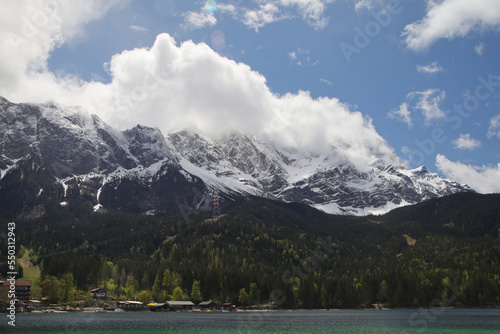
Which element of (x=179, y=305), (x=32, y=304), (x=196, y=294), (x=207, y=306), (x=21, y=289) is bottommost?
(x=207, y=306)

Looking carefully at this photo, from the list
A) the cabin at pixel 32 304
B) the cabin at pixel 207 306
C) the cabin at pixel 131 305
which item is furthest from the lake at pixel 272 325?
the cabin at pixel 207 306

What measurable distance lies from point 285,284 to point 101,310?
68.5m

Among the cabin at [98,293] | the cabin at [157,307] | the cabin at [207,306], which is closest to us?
the cabin at [157,307]

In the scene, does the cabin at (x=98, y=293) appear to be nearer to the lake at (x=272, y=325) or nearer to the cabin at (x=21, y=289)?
the cabin at (x=21, y=289)

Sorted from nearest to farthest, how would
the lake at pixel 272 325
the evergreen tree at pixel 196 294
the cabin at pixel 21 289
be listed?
the lake at pixel 272 325
the cabin at pixel 21 289
the evergreen tree at pixel 196 294

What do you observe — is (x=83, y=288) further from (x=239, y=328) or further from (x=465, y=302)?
(x=465, y=302)

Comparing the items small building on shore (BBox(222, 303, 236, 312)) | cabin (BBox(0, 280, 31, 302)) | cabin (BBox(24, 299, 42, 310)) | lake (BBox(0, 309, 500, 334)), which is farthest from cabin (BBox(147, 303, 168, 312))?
cabin (BBox(0, 280, 31, 302))

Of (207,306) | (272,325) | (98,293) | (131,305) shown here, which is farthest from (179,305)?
(272,325)

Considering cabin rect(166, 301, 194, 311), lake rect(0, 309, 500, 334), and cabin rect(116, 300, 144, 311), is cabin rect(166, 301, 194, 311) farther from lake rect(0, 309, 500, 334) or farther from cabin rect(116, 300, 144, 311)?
lake rect(0, 309, 500, 334)

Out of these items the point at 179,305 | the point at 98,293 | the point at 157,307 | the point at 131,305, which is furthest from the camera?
→ the point at 98,293

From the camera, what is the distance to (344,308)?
18312cm

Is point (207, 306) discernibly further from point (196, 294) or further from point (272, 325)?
point (272, 325)

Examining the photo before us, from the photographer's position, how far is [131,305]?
177m

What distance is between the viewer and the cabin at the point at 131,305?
574 ft
